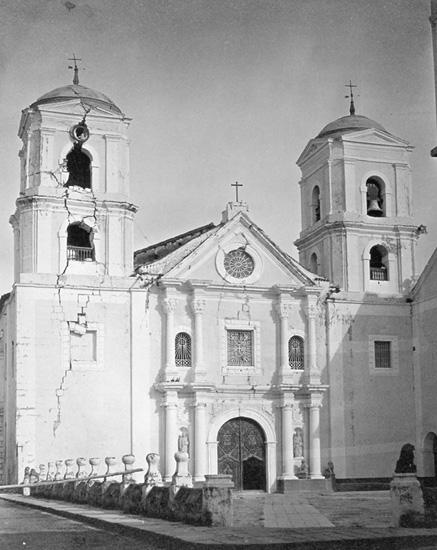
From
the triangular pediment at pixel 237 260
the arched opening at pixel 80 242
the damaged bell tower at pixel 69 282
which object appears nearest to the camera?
the damaged bell tower at pixel 69 282

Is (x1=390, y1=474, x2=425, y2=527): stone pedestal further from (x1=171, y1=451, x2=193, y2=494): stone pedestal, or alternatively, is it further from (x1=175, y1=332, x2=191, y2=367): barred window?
(x1=175, y1=332, x2=191, y2=367): barred window

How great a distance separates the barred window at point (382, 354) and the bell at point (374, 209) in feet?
14.0

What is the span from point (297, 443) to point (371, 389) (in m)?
2.94

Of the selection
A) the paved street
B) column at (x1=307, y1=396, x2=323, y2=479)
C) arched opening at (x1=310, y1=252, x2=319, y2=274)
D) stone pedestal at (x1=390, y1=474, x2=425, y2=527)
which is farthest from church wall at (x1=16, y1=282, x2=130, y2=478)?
stone pedestal at (x1=390, y1=474, x2=425, y2=527)

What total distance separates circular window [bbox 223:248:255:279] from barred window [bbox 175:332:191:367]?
97.9 inches

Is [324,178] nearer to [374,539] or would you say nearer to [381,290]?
[381,290]

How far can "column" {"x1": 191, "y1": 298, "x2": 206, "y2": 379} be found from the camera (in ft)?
97.9

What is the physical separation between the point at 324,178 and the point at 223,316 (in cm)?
605

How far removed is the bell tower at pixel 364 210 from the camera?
32.3 metres

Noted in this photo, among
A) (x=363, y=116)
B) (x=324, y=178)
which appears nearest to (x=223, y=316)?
(x=324, y=178)

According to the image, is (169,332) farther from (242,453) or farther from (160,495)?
(160,495)

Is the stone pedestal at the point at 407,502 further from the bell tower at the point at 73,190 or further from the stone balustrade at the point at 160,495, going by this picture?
the bell tower at the point at 73,190

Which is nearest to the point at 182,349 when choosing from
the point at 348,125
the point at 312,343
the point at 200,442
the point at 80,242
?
the point at 200,442

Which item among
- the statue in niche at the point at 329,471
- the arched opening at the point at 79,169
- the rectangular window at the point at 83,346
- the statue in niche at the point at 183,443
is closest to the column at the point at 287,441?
the statue in niche at the point at 329,471
